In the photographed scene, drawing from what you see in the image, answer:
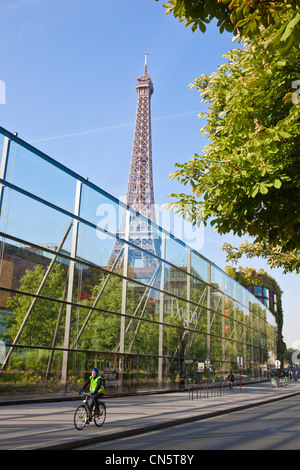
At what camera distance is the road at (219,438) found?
29.7ft

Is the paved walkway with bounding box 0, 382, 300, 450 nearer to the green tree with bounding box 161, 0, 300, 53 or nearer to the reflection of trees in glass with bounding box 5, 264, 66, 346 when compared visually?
the reflection of trees in glass with bounding box 5, 264, 66, 346

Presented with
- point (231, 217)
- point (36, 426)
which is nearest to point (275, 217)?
point (231, 217)

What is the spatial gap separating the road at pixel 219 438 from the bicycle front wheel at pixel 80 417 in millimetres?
1268

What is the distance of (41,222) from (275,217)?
10568mm

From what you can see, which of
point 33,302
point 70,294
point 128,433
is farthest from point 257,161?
point 70,294

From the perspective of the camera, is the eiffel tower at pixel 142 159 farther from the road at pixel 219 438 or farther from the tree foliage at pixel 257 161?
Answer: the tree foliage at pixel 257 161

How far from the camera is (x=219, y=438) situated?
10.3 meters

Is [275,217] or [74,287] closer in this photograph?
[275,217]

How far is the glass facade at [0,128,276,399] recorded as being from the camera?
54.1 ft

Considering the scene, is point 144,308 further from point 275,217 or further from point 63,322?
point 275,217

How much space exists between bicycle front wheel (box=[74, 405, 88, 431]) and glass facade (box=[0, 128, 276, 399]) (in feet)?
17.7

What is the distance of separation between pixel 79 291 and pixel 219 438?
10842 millimetres

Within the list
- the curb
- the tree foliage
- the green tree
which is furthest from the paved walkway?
the green tree

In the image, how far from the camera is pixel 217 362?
38031 mm
